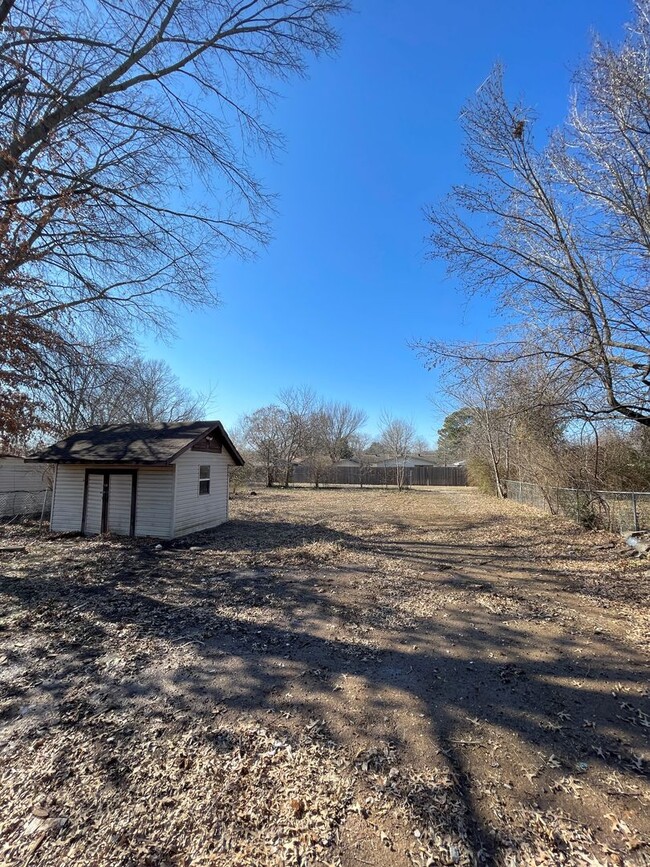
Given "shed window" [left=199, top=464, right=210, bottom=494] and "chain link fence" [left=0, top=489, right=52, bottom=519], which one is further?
"chain link fence" [left=0, top=489, right=52, bottom=519]

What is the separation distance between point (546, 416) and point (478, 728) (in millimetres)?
7199

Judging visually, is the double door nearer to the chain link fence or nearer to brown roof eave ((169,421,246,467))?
brown roof eave ((169,421,246,467))

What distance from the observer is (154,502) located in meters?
10.1

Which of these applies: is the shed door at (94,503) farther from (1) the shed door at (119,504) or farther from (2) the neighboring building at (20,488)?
(2) the neighboring building at (20,488)

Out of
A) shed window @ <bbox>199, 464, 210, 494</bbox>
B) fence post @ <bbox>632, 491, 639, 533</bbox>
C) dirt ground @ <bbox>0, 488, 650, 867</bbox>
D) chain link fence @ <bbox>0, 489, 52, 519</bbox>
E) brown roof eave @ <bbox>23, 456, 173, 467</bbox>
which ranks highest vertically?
brown roof eave @ <bbox>23, 456, 173, 467</bbox>

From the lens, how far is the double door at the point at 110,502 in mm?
10289

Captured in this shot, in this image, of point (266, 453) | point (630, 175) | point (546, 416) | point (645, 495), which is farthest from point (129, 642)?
point (266, 453)

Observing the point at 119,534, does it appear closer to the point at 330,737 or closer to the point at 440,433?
the point at 330,737

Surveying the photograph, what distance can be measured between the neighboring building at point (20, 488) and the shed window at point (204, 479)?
6.68m

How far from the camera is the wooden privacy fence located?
3419 centimetres

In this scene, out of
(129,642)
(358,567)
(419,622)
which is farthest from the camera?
(358,567)

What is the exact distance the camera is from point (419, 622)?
15.1ft

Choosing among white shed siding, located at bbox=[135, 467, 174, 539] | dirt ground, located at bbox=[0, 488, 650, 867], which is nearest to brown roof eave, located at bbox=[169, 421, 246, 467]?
white shed siding, located at bbox=[135, 467, 174, 539]

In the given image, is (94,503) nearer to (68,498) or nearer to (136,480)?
(68,498)
